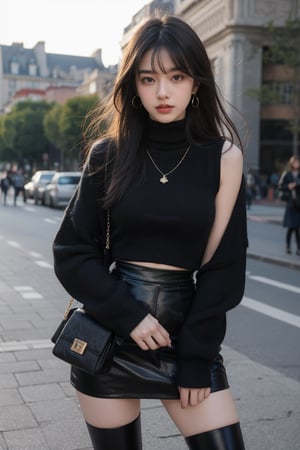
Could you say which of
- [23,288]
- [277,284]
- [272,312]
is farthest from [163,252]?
[277,284]

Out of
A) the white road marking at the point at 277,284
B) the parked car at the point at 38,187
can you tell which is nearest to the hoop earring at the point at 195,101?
the white road marking at the point at 277,284

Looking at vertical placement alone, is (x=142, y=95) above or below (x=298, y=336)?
above

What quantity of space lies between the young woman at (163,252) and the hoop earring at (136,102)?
5cm

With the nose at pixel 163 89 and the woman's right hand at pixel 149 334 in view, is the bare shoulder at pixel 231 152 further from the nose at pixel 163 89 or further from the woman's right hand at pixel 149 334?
the woman's right hand at pixel 149 334

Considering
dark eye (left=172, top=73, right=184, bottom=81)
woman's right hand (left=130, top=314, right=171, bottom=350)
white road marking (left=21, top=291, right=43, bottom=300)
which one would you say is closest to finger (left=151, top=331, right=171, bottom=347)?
woman's right hand (left=130, top=314, right=171, bottom=350)

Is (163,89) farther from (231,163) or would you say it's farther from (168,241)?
(168,241)

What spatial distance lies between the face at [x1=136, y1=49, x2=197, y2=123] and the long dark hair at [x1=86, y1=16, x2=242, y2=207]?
0.07 feet

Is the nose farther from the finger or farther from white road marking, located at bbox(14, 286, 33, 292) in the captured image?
white road marking, located at bbox(14, 286, 33, 292)

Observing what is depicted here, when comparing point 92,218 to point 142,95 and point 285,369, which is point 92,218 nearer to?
point 142,95

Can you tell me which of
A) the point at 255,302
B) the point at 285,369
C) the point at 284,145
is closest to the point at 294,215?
the point at 255,302

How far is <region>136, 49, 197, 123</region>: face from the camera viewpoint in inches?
80.5

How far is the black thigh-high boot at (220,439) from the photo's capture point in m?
1.91

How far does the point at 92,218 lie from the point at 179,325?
0.44m

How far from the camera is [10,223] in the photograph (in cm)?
1944
